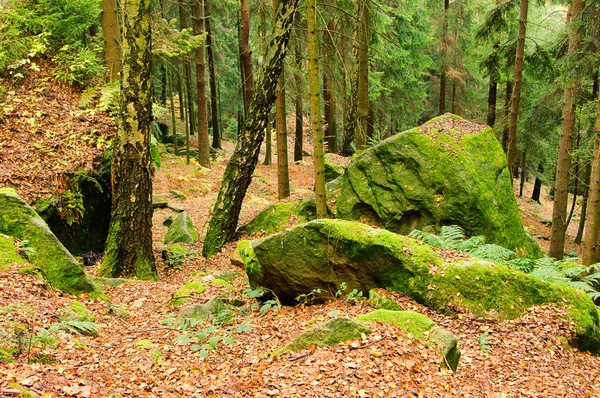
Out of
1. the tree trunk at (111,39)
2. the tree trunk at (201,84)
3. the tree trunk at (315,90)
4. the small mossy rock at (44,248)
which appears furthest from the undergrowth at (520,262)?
the tree trunk at (201,84)

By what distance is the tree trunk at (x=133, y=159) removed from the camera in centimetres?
773

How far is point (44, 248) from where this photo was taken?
641 centimetres

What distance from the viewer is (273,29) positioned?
31.0 feet

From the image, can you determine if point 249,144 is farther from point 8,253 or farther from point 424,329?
point 424,329

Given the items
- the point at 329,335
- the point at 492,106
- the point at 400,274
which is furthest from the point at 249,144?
the point at 492,106

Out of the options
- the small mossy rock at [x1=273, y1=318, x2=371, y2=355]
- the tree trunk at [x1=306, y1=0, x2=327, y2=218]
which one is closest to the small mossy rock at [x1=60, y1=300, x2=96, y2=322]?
the small mossy rock at [x1=273, y1=318, x2=371, y2=355]

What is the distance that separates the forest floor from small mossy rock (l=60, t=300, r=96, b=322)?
0.29 feet

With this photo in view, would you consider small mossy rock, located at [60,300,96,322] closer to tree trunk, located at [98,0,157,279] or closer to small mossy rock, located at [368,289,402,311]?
tree trunk, located at [98,0,157,279]

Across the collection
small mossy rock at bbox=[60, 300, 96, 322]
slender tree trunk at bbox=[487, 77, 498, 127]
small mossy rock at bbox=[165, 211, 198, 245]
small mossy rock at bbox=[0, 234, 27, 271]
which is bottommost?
small mossy rock at bbox=[165, 211, 198, 245]

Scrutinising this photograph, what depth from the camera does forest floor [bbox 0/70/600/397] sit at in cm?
405

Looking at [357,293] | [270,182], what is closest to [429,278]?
[357,293]

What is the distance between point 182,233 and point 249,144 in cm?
295

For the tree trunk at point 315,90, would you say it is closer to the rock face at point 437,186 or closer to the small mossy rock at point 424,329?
the rock face at point 437,186

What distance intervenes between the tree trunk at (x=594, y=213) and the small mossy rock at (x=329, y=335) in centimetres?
658
